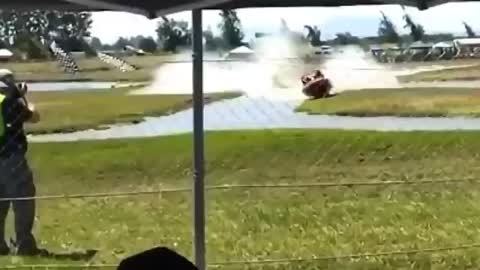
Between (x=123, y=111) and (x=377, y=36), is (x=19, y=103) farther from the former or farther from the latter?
(x=377, y=36)

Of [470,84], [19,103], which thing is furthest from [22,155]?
[470,84]

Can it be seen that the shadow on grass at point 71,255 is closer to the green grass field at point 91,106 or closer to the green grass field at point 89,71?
Result: the green grass field at point 91,106

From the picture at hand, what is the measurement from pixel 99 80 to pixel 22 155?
1.61ft

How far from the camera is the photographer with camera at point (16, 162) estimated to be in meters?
4.40

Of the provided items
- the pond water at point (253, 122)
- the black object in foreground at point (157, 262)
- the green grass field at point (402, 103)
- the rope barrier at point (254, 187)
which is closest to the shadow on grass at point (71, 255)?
the rope barrier at point (254, 187)

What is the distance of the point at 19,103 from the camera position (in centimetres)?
442

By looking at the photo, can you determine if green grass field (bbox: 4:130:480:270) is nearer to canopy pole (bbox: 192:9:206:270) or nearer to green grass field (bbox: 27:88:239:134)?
green grass field (bbox: 27:88:239:134)

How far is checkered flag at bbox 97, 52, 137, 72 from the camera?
14.1ft

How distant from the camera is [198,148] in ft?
13.1

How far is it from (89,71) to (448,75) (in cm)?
149

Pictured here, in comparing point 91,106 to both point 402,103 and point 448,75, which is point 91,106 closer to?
point 402,103

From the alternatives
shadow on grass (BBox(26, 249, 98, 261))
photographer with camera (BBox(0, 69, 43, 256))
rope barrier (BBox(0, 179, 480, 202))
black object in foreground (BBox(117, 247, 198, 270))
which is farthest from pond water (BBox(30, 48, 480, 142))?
black object in foreground (BBox(117, 247, 198, 270))

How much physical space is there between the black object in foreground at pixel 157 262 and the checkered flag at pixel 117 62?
264cm

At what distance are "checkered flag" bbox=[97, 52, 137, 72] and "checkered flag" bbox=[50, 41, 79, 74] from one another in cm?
12
